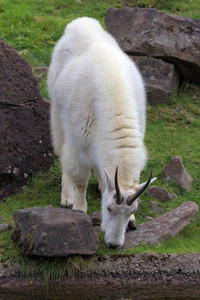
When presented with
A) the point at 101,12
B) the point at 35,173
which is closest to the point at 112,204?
the point at 35,173

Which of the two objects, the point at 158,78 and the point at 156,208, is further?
the point at 158,78

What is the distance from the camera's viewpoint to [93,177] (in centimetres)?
809

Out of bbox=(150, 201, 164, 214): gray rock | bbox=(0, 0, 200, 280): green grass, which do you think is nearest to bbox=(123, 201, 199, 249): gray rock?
bbox=(0, 0, 200, 280): green grass

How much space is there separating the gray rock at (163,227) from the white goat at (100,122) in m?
0.21

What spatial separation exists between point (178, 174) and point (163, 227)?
177 cm

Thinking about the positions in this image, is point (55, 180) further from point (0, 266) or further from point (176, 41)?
point (176, 41)

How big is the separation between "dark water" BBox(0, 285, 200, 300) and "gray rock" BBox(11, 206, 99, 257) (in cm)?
36

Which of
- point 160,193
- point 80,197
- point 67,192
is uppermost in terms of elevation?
point 80,197

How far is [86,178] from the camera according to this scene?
6.62 metres

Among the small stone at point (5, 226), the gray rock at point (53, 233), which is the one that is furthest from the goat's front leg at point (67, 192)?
the gray rock at point (53, 233)

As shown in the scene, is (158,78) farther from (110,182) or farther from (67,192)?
(110,182)

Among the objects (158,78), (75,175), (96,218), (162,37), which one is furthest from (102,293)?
(162,37)

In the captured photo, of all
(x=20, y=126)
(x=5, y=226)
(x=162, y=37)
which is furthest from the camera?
(x=162, y=37)

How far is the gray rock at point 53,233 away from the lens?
16.4 ft
